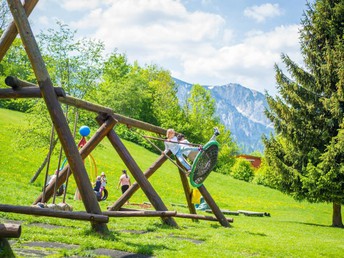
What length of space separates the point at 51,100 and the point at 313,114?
64.9 feet

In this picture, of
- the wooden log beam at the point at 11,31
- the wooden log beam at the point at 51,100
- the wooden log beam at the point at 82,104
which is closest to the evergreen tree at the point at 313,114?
the wooden log beam at the point at 82,104

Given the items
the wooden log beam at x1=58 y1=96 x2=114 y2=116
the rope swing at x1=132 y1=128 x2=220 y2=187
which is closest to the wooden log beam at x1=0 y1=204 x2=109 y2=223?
the wooden log beam at x1=58 y1=96 x2=114 y2=116

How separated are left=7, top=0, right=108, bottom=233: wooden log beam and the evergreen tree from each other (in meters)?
17.8

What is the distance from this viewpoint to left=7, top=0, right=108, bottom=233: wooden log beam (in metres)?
7.66

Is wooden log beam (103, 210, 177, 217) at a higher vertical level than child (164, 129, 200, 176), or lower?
lower

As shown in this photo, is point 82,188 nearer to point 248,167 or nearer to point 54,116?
point 54,116

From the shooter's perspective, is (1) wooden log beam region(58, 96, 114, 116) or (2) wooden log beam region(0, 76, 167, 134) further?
(1) wooden log beam region(58, 96, 114, 116)

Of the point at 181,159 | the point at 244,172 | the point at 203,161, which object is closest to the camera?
the point at 203,161

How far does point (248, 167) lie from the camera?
188 feet

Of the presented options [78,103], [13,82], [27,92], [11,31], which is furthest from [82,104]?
[11,31]

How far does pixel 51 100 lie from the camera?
25.4ft

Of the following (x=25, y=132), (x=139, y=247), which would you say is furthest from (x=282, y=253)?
(x=25, y=132)

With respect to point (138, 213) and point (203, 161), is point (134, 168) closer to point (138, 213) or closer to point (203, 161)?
point (138, 213)

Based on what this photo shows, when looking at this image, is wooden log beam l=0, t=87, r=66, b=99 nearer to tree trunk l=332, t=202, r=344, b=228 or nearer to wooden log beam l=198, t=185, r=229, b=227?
wooden log beam l=198, t=185, r=229, b=227
